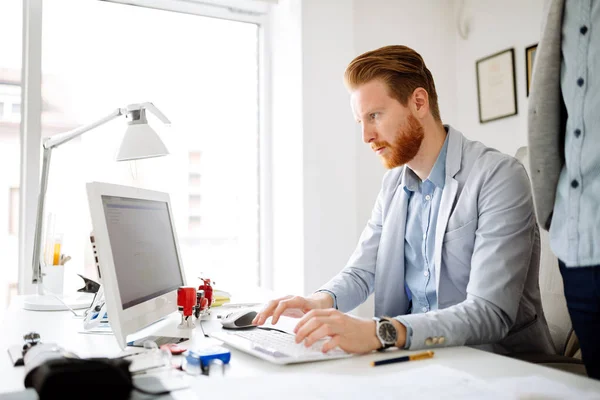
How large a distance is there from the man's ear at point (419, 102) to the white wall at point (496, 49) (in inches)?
44.6

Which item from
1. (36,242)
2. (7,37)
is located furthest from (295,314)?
(7,37)

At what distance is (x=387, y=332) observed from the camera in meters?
0.92

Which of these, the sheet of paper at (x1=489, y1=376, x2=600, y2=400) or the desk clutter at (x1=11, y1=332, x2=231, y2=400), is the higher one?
the desk clutter at (x1=11, y1=332, x2=231, y2=400)

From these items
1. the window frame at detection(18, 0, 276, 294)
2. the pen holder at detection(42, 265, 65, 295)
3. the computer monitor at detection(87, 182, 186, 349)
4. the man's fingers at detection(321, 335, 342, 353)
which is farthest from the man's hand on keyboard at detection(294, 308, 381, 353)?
the window frame at detection(18, 0, 276, 294)

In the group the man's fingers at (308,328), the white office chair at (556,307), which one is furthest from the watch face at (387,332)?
the white office chair at (556,307)

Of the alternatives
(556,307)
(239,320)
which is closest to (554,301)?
(556,307)

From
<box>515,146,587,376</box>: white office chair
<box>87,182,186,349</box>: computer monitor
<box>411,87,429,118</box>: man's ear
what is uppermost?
<box>411,87,429,118</box>: man's ear

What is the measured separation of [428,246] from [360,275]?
9.8 inches

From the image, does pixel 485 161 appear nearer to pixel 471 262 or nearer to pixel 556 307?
pixel 471 262

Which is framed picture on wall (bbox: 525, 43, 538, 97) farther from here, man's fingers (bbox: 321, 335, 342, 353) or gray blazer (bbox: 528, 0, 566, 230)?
man's fingers (bbox: 321, 335, 342, 353)

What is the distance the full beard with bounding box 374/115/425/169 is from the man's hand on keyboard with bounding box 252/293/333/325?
0.46 m

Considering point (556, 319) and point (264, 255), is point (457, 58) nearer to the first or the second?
point (264, 255)

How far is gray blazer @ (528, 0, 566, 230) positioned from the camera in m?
0.93

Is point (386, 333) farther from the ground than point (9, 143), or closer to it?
closer to it
